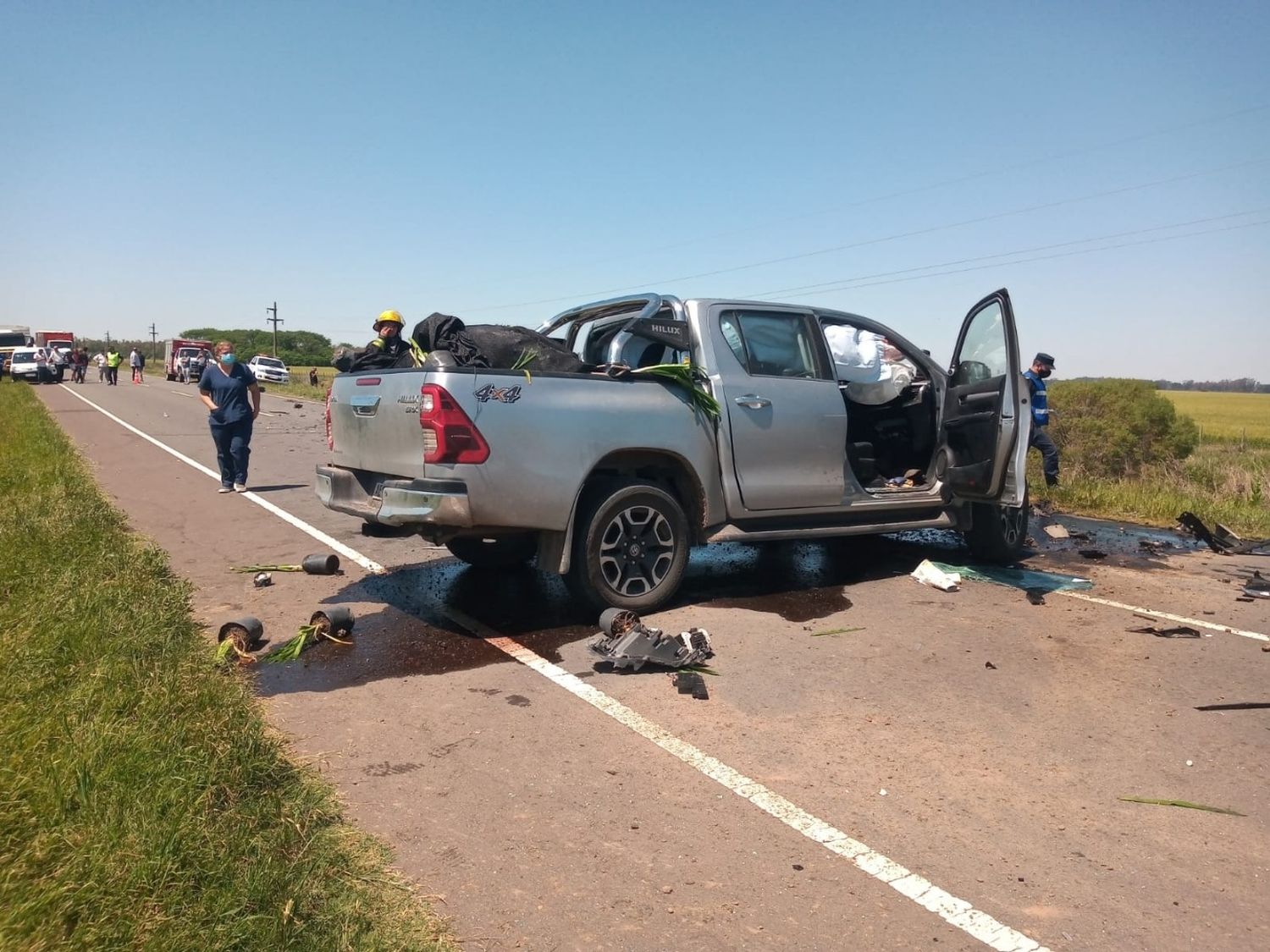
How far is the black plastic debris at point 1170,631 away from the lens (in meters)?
5.78

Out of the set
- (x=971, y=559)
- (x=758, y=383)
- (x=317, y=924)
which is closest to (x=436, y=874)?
(x=317, y=924)

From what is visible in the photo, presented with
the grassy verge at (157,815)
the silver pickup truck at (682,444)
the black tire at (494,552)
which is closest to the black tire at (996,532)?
the silver pickup truck at (682,444)

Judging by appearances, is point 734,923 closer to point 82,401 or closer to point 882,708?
point 882,708

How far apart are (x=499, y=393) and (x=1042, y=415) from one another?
8475 millimetres

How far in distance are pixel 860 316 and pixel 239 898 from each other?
6.03 metres

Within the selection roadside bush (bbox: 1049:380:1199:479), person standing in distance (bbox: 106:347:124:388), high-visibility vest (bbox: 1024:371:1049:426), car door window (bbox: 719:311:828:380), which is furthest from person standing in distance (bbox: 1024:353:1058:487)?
person standing in distance (bbox: 106:347:124:388)

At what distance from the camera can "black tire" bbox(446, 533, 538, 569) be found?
7035 millimetres

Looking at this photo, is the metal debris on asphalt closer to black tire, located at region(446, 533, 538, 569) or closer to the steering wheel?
the steering wheel

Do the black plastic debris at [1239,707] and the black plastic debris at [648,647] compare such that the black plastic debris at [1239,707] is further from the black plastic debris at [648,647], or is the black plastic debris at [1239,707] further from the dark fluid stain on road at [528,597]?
the black plastic debris at [648,647]

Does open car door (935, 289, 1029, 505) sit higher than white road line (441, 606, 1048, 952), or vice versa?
open car door (935, 289, 1029, 505)

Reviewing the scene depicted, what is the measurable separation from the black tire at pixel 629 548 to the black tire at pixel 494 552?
1151 mm

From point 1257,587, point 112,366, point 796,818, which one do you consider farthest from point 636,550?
point 112,366

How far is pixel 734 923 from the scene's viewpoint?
2.80 meters

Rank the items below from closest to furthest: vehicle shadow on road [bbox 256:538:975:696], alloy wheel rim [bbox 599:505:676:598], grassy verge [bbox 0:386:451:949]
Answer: grassy verge [bbox 0:386:451:949]
vehicle shadow on road [bbox 256:538:975:696]
alloy wheel rim [bbox 599:505:676:598]
